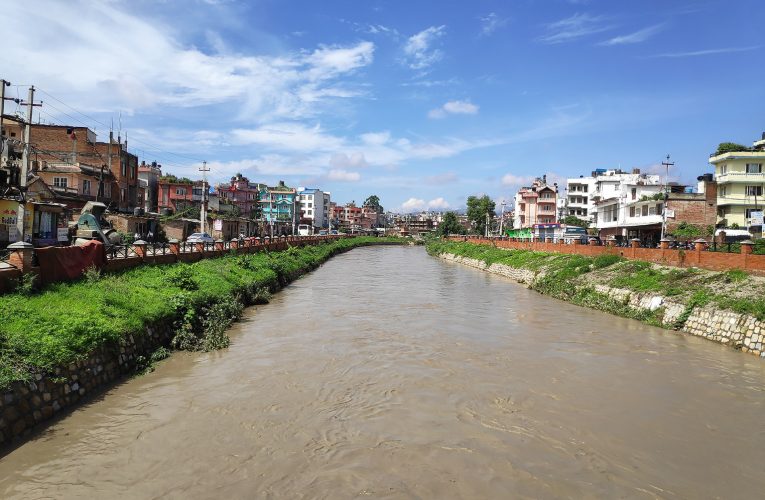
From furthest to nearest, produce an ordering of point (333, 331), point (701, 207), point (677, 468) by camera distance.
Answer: point (701, 207), point (333, 331), point (677, 468)

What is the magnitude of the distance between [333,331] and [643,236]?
136 ft

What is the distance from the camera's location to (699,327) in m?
19.3

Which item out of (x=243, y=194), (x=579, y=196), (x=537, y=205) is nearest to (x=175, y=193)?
(x=243, y=194)

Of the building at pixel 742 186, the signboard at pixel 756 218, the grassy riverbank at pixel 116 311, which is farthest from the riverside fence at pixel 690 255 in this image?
the grassy riverbank at pixel 116 311

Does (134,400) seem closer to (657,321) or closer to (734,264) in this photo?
(657,321)

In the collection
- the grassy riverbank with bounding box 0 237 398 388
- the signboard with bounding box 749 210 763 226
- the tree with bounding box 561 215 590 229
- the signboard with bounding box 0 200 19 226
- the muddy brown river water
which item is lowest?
the muddy brown river water

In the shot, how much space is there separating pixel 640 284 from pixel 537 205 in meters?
63.0

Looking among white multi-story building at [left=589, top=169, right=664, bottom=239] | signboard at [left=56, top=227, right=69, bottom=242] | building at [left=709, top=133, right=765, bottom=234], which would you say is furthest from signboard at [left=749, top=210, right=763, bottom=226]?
signboard at [left=56, top=227, right=69, bottom=242]

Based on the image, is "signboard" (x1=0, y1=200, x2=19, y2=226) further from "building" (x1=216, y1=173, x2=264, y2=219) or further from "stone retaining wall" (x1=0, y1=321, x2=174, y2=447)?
"building" (x1=216, y1=173, x2=264, y2=219)

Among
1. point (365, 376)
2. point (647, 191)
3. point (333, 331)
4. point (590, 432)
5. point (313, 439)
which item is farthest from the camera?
point (647, 191)

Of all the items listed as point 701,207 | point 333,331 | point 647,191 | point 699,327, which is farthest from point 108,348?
point 647,191

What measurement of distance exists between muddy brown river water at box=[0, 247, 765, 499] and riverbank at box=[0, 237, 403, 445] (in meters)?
0.56

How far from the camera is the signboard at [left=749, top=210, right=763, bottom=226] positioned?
134 feet

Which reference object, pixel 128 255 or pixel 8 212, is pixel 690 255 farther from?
pixel 8 212
